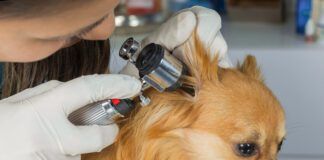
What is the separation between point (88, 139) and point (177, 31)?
0.64 ft

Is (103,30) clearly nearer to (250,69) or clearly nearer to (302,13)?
(250,69)

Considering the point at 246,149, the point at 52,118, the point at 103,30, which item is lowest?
the point at 246,149

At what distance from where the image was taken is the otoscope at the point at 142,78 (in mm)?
782

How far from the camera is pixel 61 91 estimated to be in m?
0.84

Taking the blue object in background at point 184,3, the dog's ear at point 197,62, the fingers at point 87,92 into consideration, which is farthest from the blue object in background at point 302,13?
the fingers at point 87,92

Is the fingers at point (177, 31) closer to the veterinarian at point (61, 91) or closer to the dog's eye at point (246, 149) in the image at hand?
the veterinarian at point (61, 91)

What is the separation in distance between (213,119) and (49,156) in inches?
8.8

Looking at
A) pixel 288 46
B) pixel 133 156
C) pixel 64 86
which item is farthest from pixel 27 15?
pixel 288 46

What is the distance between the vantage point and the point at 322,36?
157cm

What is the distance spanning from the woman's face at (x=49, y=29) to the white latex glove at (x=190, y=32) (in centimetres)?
15

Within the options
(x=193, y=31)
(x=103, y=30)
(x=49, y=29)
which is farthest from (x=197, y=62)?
(x=49, y=29)

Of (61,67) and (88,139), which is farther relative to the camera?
(61,67)

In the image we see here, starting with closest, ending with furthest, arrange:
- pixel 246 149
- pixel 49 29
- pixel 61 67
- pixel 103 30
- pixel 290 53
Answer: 1. pixel 49 29
2. pixel 103 30
3. pixel 246 149
4. pixel 61 67
5. pixel 290 53

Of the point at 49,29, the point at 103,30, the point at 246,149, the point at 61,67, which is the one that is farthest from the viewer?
the point at 61,67
